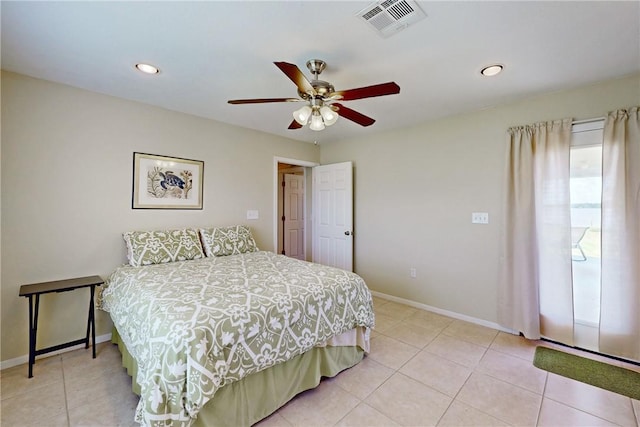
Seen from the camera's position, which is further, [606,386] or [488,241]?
[488,241]

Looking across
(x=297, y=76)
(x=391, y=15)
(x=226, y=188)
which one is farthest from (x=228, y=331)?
(x=226, y=188)

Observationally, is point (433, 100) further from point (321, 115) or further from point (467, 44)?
point (321, 115)

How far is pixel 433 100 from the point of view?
281cm

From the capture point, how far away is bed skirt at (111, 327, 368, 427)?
4.90ft

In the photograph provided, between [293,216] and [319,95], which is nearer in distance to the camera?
[319,95]

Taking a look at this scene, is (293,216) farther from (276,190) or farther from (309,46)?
(309,46)

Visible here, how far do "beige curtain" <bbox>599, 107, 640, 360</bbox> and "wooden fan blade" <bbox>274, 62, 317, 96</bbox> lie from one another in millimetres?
2539

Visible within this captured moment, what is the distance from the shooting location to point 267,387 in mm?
1694

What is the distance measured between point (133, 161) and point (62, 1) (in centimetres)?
156

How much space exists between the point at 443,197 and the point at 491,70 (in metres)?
1.49

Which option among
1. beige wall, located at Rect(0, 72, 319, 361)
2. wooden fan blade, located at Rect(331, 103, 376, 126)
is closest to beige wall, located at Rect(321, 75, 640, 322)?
wooden fan blade, located at Rect(331, 103, 376, 126)

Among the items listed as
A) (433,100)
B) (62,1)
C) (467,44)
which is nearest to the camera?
(62,1)

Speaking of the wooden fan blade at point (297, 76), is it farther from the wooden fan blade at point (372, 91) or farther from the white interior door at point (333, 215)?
the white interior door at point (333, 215)

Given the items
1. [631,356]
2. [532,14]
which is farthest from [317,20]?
[631,356]
